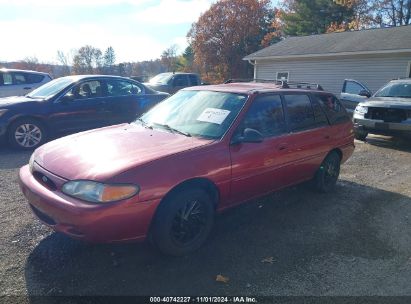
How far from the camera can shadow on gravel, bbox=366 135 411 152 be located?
889 centimetres

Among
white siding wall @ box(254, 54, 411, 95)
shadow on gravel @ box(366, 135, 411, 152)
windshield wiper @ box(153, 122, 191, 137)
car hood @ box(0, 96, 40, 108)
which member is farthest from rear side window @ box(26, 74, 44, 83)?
white siding wall @ box(254, 54, 411, 95)

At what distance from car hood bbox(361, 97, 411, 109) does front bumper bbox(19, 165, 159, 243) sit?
7.58 metres

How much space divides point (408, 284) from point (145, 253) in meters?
2.43

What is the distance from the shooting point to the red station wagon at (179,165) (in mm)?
2893

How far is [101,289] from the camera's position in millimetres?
2836

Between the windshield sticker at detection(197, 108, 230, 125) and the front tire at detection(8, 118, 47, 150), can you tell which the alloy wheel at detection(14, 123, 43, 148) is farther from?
the windshield sticker at detection(197, 108, 230, 125)

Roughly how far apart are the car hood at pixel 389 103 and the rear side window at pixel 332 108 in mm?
3759

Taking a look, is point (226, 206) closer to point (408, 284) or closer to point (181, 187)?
point (181, 187)

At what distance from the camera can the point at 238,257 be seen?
3.41m

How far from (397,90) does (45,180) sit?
967cm

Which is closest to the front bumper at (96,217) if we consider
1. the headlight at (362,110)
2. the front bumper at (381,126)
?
the front bumper at (381,126)

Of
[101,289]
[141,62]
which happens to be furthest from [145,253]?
[141,62]

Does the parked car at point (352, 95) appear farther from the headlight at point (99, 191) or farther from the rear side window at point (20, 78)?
the rear side window at point (20, 78)

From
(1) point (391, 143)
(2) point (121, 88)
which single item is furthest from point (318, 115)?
(1) point (391, 143)
